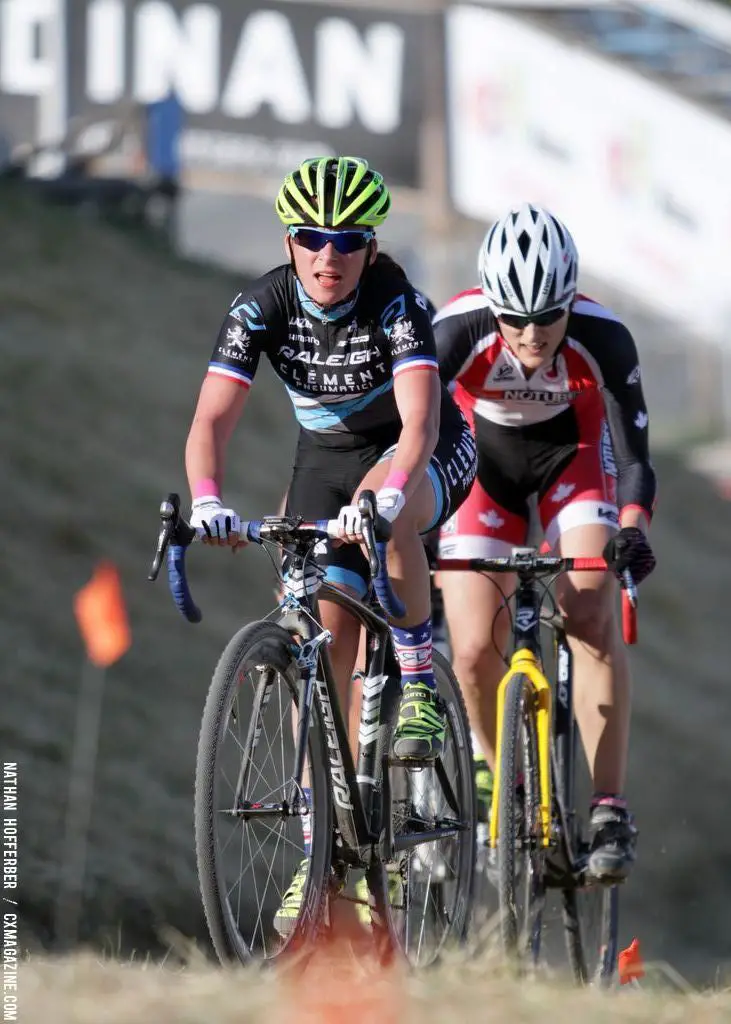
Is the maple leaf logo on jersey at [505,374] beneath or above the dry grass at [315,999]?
above

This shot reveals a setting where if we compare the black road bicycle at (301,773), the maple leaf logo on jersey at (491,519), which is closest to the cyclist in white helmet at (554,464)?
the maple leaf logo on jersey at (491,519)

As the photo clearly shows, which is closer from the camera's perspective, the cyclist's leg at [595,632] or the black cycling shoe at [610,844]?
the black cycling shoe at [610,844]

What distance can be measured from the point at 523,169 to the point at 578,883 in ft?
65.7

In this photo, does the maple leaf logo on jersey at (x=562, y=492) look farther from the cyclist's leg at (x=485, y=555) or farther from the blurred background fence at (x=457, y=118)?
the blurred background fence at (x=457, y=118)

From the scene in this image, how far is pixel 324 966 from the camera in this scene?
4.90 meters

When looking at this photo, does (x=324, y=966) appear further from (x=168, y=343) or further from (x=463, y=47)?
(x=463, y=47)

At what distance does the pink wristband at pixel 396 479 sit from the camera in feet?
16.1

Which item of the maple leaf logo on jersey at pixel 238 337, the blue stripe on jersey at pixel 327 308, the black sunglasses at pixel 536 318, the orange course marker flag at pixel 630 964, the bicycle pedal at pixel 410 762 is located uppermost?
the black sunglasses at pixel 536 318

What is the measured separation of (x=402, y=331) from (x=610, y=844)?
2.24 meters

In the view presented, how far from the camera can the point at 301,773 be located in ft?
16.0

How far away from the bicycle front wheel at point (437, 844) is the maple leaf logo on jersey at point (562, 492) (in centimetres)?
104

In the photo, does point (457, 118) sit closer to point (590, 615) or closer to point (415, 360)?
point (590, 615)

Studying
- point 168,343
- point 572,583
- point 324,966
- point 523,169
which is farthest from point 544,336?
point 523,169

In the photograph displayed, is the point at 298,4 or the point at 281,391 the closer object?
the point at 281,391
